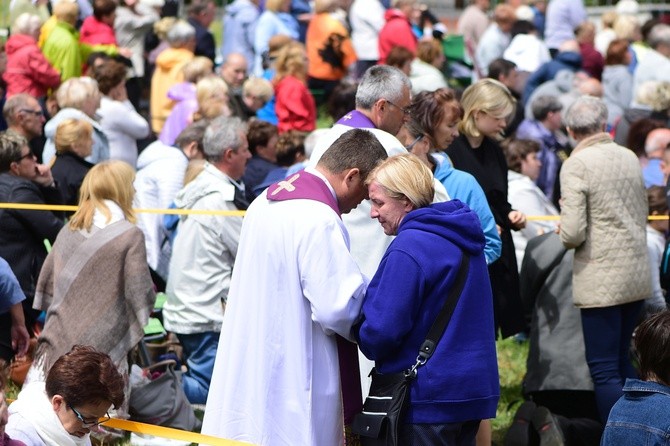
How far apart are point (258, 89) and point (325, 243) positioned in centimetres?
683

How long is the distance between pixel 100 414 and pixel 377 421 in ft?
→ 3.69

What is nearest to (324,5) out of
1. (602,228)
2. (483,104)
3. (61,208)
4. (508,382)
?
(508,382)

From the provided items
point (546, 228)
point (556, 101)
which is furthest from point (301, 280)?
point (556, 101)

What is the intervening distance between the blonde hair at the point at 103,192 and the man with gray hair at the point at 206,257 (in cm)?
81

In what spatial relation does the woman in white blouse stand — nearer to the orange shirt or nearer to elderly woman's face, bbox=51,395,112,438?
the orange shirt

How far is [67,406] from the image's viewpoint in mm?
4852

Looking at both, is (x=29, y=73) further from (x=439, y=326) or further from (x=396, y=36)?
(x=439, y=326)

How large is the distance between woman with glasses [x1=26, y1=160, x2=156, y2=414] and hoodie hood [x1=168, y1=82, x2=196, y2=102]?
15.6ft

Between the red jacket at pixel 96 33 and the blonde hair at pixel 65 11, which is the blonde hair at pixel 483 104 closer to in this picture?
the blonde hair at pixel 65 11

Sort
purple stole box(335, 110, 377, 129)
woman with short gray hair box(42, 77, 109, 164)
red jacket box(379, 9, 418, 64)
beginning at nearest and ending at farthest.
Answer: purple stole box(335, 110, 377, 129) → woman with short gray hair box(42, 77, 109, 164) → red jacket box(379, 9, 418, 64)

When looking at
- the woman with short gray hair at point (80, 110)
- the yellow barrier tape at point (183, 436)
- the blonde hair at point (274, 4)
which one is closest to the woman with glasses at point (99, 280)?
the yellow barrier tape at point (183, 436)

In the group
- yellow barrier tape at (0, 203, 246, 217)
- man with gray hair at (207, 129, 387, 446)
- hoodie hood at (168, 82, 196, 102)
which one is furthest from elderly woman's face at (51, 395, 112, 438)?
hoodie hood at (168, 82, 196, 102)

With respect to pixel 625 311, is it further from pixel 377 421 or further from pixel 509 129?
pixel 509 129

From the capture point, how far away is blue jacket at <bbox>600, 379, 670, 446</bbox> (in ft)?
13.8
